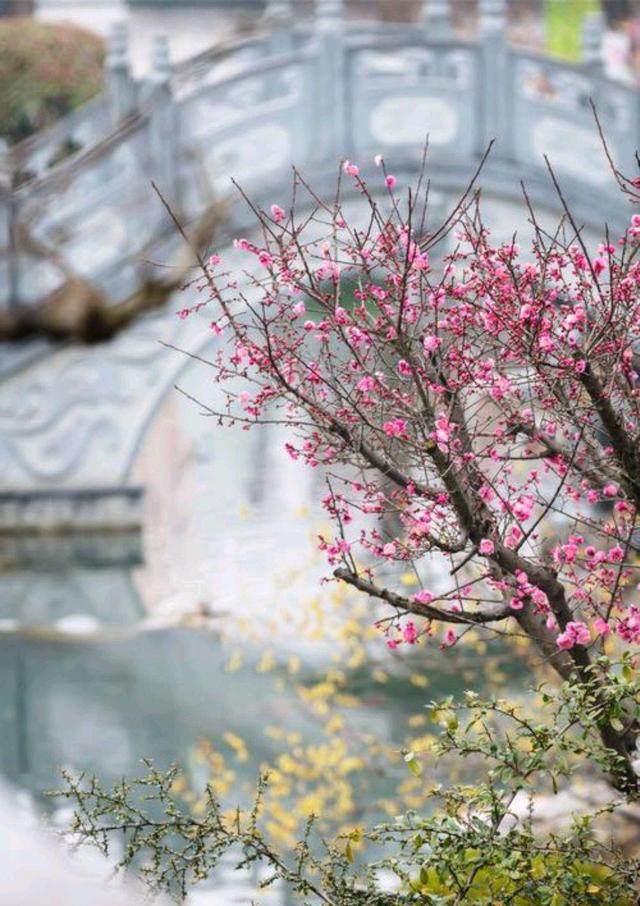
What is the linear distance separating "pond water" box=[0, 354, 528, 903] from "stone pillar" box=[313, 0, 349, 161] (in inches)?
56.1

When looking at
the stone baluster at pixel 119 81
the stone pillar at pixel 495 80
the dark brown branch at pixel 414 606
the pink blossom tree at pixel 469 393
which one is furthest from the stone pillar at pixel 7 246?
the dark brown branch at pixel 414 606

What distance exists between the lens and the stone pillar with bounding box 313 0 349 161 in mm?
8039

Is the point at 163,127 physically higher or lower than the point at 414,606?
higher

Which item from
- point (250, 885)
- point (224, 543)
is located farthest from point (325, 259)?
point (224, 543)

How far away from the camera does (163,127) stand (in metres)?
8.14

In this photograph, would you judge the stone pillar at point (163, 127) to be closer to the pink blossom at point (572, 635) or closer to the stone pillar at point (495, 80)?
the stone pillar at point (495, 80)

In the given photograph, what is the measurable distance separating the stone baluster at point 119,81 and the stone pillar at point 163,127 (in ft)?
1.15

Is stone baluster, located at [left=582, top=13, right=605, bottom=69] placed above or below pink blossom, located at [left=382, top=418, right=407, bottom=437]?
above

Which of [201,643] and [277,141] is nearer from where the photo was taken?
[201,643]

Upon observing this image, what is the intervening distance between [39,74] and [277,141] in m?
4.72

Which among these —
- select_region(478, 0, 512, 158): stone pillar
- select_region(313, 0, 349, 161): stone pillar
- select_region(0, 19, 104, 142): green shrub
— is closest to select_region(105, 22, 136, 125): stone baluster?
select_region(313, 0, 349, 161): stone pillar

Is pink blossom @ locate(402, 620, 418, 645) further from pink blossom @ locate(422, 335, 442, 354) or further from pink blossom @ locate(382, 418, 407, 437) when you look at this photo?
pink blossom @ locate(422, 335, 442, 354)

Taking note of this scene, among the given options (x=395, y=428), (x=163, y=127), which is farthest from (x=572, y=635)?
(x=163, y=127)

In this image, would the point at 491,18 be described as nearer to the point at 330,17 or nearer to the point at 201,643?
the point at 330,17
